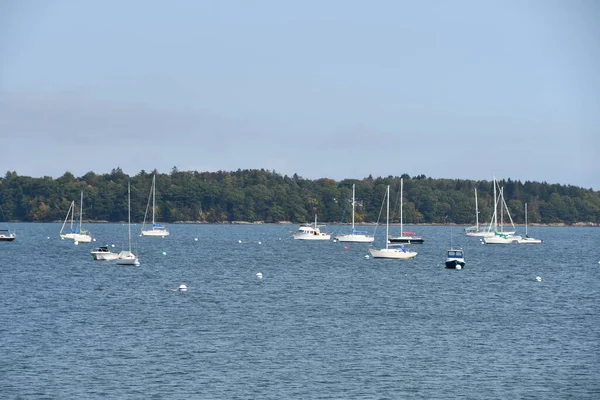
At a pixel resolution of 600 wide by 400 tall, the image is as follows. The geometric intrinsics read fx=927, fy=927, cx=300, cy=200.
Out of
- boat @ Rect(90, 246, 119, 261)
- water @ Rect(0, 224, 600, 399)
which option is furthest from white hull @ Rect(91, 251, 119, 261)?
water @ Rect(0, 224, 600, 399)

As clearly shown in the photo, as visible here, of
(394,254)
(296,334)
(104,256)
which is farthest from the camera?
(394,254)

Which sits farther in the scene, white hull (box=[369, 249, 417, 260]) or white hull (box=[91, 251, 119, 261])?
white hull (box=[369, 249, 417, 260])

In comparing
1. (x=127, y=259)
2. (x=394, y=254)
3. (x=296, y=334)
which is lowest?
(x=296, y=334)

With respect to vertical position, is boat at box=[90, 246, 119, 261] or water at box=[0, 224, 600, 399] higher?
boat at box=[90, 246, 119, 261]

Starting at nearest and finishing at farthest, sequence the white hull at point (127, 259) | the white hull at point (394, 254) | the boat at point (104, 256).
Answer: the white hull at point (127, 259)
the boat at point (104, 256)
the white hull at point (394, 254)

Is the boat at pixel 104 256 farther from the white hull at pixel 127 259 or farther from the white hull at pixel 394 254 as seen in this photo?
the white hull at pixel 394 254

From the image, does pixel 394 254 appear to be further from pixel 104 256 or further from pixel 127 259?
pixel 104 256

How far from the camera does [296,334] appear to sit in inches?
2440

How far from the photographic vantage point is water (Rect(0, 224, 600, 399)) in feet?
156

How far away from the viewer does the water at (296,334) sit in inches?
1874

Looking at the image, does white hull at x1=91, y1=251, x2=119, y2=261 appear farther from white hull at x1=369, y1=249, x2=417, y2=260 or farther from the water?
white hull at x1=369, y1=249, x2=417, y2=260

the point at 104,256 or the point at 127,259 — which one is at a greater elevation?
the point at 104,256

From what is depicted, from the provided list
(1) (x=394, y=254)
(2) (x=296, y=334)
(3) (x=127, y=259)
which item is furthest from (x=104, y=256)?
(2) (x=296, y=334)

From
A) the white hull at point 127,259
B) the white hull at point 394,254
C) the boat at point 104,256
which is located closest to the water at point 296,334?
the white hull at point 127,259
